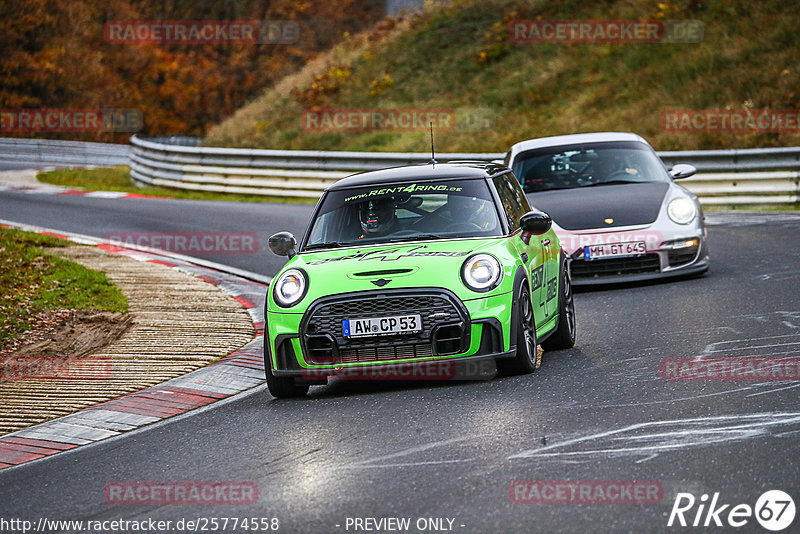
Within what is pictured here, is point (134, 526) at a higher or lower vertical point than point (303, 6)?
lower

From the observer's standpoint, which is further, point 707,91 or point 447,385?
point 707,91

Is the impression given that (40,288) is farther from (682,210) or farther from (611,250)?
(682,210)

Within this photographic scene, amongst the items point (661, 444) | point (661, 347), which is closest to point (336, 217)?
point (661, 347)

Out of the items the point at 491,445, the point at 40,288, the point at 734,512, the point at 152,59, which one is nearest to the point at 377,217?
the point at 491,445

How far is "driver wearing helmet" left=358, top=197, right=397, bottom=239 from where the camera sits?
8648mm

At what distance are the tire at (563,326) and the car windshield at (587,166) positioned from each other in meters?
3.93

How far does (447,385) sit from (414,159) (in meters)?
15.0

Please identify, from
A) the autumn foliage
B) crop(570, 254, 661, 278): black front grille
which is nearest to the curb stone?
crop(570, 254, 661, 278): black front grille

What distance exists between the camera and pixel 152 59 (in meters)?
63.5

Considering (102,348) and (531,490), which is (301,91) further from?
(531,490)

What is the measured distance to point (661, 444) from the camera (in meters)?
5.91

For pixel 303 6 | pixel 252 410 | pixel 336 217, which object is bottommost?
pixel 252 410

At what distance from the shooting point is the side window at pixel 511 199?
880 cm

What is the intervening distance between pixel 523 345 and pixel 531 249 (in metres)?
1.05
